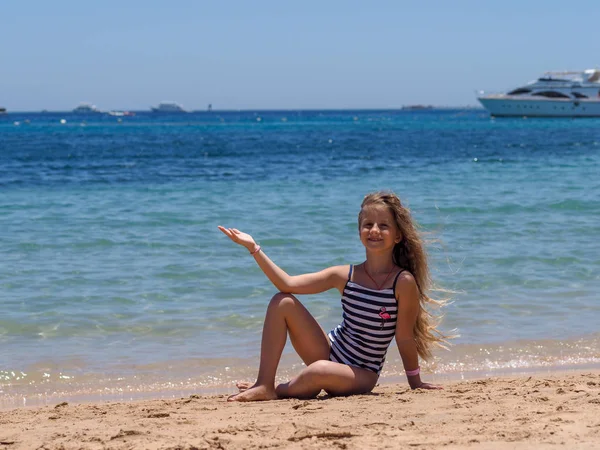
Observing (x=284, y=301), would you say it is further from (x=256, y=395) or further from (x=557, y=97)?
(x=557, y=97)

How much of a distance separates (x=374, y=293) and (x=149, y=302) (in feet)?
10.3

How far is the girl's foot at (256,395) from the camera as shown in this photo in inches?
171

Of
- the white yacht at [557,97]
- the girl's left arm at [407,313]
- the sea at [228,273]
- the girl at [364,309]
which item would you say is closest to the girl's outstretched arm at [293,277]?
the girl at [364,309]

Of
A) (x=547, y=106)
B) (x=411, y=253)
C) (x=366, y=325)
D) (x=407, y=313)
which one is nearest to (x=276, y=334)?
(x=366, y=325)

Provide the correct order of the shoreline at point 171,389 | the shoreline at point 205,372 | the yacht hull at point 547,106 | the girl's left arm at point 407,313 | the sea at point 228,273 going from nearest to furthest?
the girl's left arm at point 407,313
the shoreline at point 171,389
the shoreline at point 205,372
the sea at point 228,273
the yacht hull at point 547,106

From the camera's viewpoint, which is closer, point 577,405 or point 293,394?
point 577,405

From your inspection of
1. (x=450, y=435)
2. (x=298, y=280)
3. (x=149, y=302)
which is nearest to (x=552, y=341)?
(x=298, y=280)

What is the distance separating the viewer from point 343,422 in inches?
143

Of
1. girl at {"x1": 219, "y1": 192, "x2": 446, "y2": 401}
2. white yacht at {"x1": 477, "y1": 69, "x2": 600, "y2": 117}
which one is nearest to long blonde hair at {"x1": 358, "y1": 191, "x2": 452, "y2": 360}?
girl at {"x1": 219, "y1": 192, "x2": 446, "y2": 401}

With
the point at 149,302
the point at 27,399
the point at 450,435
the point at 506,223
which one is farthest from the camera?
the point at 506,223

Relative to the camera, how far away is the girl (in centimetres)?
434

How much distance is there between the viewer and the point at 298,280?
4402 mm

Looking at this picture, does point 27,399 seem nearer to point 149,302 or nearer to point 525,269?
point 149,302

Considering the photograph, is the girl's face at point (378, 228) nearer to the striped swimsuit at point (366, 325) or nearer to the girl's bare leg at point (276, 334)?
the striped swimsuit at point (366, 325)
